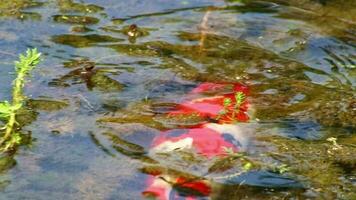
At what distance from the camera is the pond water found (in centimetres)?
312

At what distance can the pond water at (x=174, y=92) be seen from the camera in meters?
3.12

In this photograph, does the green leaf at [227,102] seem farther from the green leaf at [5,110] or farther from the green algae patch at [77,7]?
the green algae patch at [77,7]

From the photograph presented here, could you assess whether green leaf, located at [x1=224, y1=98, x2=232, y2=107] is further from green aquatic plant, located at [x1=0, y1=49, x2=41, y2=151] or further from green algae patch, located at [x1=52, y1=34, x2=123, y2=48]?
green algae patch, located at [x1=52, y1=34, x2=123, y2=48]

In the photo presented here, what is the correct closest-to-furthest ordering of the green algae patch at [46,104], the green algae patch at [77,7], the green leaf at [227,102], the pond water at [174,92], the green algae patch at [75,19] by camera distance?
1. the pond water at [174,92]
2. the green leaf at [227,102]
3. the green algae patch at [46,104]
4. the green algae patch at [75,19]
5. the green algae patch at [77,7]

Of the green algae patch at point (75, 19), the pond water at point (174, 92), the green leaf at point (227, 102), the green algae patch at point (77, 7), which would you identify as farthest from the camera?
the green algae patch at point (77, 7)

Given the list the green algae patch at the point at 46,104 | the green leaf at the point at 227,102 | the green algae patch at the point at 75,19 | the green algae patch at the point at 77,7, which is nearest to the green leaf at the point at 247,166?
the green leaf at the point at 227,102

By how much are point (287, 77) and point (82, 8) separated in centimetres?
160

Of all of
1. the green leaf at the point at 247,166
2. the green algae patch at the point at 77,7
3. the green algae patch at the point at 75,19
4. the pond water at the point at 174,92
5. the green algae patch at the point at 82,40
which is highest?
the green algae patch at the point at 77,7

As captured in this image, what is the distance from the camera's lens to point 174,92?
153 inches

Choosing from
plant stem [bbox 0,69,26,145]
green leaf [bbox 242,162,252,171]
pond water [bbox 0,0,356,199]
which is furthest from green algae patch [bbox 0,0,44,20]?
green leaf [bbox 242,162,252,171]

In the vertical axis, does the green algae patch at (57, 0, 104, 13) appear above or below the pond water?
above

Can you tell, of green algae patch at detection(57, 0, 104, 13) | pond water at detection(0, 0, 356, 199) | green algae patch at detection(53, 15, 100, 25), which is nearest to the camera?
pond water at detection(0, 0, 356, 199)

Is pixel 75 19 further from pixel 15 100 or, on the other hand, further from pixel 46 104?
pixel 15 100

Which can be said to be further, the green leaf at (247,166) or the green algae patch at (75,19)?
the green algae patch at (75,19)
